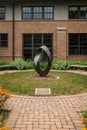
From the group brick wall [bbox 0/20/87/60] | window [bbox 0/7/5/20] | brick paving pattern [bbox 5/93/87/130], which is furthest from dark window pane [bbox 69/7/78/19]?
brick paving pattern [bbox 5/93/87/130]

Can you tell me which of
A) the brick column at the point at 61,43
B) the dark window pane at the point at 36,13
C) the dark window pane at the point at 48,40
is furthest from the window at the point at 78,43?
the dark window pane at the point at 36,13

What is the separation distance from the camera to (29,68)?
71.9ft

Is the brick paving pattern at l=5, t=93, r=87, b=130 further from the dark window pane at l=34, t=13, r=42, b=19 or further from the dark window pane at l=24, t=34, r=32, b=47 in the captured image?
the dark window pane at l=34, t=13, r=42, b=19

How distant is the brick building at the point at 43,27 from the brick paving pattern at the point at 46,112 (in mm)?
15623

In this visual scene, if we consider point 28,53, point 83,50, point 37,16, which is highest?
point 37,16

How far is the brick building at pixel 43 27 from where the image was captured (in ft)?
86.8

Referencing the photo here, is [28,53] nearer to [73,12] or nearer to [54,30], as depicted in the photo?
[54,30]

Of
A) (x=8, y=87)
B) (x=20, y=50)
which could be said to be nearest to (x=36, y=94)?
(x=8, y=87)

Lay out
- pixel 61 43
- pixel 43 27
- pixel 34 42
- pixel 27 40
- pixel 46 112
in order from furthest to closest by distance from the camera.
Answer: pixel 27 40 → pixel 34 42 → pixel 43 27 → pixel 61 43 → pixel 46 112

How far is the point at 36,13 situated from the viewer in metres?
26.8

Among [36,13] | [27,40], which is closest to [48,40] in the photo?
[27,40]

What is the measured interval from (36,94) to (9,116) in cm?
379

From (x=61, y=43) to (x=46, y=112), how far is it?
18.3 m

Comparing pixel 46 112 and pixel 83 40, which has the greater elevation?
pixel 83 40
